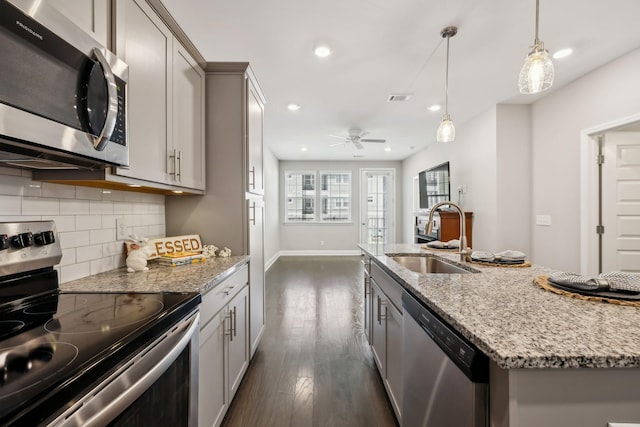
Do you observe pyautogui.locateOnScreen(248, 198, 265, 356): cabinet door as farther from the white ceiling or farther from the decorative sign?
the white ceiling

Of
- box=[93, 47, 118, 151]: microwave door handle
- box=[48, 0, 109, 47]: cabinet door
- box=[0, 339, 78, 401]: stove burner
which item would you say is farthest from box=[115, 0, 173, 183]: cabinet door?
box=[0, 339, 78, 401]: stove burner

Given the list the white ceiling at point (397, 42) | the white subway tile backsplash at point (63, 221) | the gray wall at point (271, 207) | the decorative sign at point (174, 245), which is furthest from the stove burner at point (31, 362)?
the gray wall at point (271, 207)

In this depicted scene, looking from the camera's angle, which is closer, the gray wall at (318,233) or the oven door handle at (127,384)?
the oven door handle at (127,384)

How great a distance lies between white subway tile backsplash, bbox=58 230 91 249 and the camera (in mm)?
1337

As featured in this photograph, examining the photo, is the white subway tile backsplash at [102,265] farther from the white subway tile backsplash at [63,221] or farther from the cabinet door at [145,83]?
the cabinet door at [145,83]

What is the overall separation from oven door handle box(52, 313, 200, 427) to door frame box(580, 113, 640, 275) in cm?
383

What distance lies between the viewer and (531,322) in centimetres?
84

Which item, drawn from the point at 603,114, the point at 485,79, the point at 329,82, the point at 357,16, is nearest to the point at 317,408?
the point at 357,16

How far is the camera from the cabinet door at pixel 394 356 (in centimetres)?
152

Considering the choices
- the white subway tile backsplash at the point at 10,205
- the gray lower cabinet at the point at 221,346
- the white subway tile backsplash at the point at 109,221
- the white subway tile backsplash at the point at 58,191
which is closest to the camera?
the white subway tile backsplash at the point at 10,205

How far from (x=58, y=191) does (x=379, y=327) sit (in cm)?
198

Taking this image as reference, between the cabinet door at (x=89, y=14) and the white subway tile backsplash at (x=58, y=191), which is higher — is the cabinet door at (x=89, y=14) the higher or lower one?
the higher one

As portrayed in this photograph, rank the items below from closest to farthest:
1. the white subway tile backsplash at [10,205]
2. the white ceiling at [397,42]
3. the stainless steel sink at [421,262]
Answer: the white subway tile backsplash at [10,205]
the white ceiling at [397,42]
the stainless steel sink at [421,262]

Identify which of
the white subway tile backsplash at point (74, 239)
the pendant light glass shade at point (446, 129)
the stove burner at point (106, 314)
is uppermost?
the pendant light glass shade at point (446, 129)
